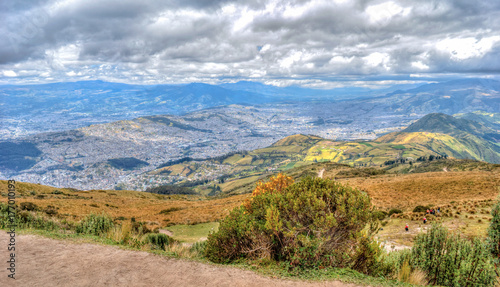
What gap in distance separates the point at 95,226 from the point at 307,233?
1206cm

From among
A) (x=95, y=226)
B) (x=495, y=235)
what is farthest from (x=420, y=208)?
(x=95, y=226)

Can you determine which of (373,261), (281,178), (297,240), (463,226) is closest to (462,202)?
(463,226)

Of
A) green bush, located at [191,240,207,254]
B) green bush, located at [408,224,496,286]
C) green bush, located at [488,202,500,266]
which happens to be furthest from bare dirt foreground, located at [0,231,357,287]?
green bush, located at [488,202,500,266]

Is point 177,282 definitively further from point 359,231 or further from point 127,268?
point 359,231

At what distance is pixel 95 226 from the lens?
14.1m

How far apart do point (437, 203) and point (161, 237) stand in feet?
96.7

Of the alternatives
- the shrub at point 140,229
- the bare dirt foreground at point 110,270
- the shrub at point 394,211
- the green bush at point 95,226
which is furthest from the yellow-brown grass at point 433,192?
the green bush at point 95,226

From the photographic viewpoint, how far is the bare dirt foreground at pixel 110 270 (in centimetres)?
784

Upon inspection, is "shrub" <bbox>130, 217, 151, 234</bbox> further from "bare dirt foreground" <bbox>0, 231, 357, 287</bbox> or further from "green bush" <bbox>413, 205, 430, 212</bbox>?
"green bush" <bbox>413, 205, 430, 212</bbox>

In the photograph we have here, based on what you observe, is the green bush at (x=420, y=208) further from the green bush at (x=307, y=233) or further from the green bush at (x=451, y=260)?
the green bush at (x=307, y=233)

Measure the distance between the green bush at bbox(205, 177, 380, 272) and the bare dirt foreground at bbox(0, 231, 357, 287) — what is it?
1.20 meters

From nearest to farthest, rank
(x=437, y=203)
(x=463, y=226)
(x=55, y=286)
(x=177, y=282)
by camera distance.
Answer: (x=55, y=286)
(x=177, y=282)
(x=463, y=226)
(x=437, y=203)

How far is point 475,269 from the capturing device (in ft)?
28.6

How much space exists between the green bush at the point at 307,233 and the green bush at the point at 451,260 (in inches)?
101
